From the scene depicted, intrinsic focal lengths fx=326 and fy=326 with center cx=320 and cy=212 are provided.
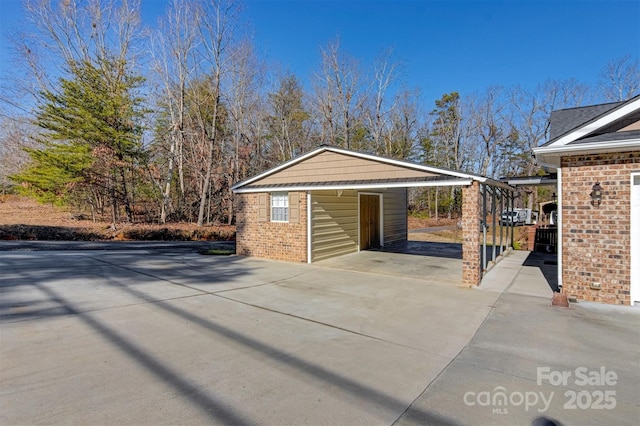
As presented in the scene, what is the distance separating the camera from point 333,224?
36.6ft

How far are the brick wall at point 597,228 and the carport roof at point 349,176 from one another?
5.60 feet

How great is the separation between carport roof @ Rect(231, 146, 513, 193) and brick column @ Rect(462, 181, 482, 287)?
0.91 ft

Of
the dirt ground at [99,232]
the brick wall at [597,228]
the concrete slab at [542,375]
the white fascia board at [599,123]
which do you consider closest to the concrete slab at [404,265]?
the brick wall at [597,228]

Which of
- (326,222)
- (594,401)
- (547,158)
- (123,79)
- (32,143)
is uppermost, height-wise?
(123,79)

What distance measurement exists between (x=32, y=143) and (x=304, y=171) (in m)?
23.1

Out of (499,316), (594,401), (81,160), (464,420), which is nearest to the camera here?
(464,420)

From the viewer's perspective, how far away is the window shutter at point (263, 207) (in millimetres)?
10695

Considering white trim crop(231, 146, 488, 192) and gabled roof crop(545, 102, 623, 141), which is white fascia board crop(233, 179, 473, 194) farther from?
gabled roof crop(545, 102, 623, 141)

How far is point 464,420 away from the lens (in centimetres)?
255

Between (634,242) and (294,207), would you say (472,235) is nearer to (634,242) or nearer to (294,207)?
(634,242)

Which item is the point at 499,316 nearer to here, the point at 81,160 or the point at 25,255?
the point at 25,255

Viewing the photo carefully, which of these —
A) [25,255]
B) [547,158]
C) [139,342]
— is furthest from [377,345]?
[25,255]

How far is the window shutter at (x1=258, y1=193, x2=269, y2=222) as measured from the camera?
35.1 feet

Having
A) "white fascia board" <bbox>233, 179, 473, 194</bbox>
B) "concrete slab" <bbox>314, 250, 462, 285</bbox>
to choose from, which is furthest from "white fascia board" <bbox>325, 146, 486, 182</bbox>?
"concrete slab" <bbox>314, 250, 462, 285</bbox>
